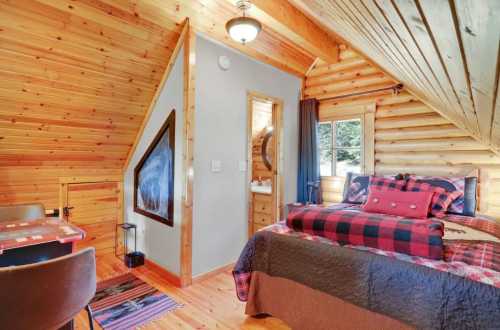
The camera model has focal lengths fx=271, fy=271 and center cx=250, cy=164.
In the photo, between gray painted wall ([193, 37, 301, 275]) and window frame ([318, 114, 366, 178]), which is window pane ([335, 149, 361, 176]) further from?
gray painted wall ([193, 37, 301, 275])

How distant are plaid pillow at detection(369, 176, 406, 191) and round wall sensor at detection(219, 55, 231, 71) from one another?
2098 mm

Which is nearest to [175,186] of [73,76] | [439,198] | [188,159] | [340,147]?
[188,159]

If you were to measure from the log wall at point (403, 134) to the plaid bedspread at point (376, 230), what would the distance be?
6.39ft

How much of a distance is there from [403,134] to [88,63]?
365cm

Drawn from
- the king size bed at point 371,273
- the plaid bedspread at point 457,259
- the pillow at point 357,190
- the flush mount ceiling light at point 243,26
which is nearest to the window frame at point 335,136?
the pillow at point 357,190

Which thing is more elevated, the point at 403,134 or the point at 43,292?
the point at 403,134

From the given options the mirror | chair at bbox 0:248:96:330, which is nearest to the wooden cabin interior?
chair at bbox 0:248:96:330

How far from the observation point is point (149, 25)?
8.05 feet

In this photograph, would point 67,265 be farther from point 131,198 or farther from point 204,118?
point 131,198

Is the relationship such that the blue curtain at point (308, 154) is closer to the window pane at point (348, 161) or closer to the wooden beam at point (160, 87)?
the window pane at point (348, 161)

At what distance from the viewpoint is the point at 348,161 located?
4.00m

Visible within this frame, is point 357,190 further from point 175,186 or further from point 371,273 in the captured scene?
point 175,186

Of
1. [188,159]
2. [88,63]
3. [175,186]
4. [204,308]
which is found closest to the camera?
[204,308]

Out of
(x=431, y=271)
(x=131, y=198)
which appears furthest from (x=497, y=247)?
(x=131, y=198)
